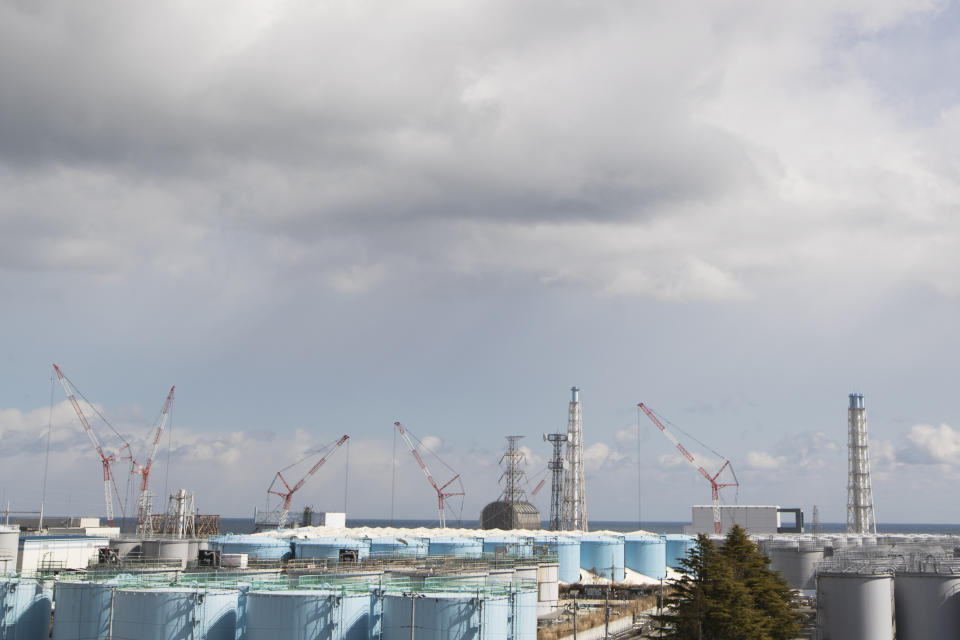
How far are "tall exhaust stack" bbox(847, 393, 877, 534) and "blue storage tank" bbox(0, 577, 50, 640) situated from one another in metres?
138

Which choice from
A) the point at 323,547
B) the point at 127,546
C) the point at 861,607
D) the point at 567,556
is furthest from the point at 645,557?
the point at 127,546

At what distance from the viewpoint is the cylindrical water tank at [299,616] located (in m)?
46.9

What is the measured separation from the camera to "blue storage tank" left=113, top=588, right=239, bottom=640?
47469 millimetres

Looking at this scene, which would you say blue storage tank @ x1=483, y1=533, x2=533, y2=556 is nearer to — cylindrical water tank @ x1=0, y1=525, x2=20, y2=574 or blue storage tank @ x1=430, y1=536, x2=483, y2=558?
blue storage tank @ x1=430, y1=536, x2=483, y2=558

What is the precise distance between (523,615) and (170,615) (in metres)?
18.0

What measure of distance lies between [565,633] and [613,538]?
54777 mm

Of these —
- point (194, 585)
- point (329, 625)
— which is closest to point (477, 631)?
point (329, 625)

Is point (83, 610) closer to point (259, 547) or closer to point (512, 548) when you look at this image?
point (259, 547)

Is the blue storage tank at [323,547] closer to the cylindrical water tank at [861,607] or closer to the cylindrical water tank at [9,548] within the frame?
the cylindrical water tank at [9,548]

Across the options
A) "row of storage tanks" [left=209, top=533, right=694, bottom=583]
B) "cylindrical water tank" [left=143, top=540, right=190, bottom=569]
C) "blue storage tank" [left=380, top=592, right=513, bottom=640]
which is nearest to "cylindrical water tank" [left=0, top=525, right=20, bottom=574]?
"cylindrical water tank" [left=143, top=540, right=190, bottom=569]

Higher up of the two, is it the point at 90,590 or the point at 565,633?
the point at 90,590

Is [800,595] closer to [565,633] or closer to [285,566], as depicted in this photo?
Result: [565,633]

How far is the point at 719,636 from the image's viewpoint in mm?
57750

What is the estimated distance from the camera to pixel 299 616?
46.9 m
